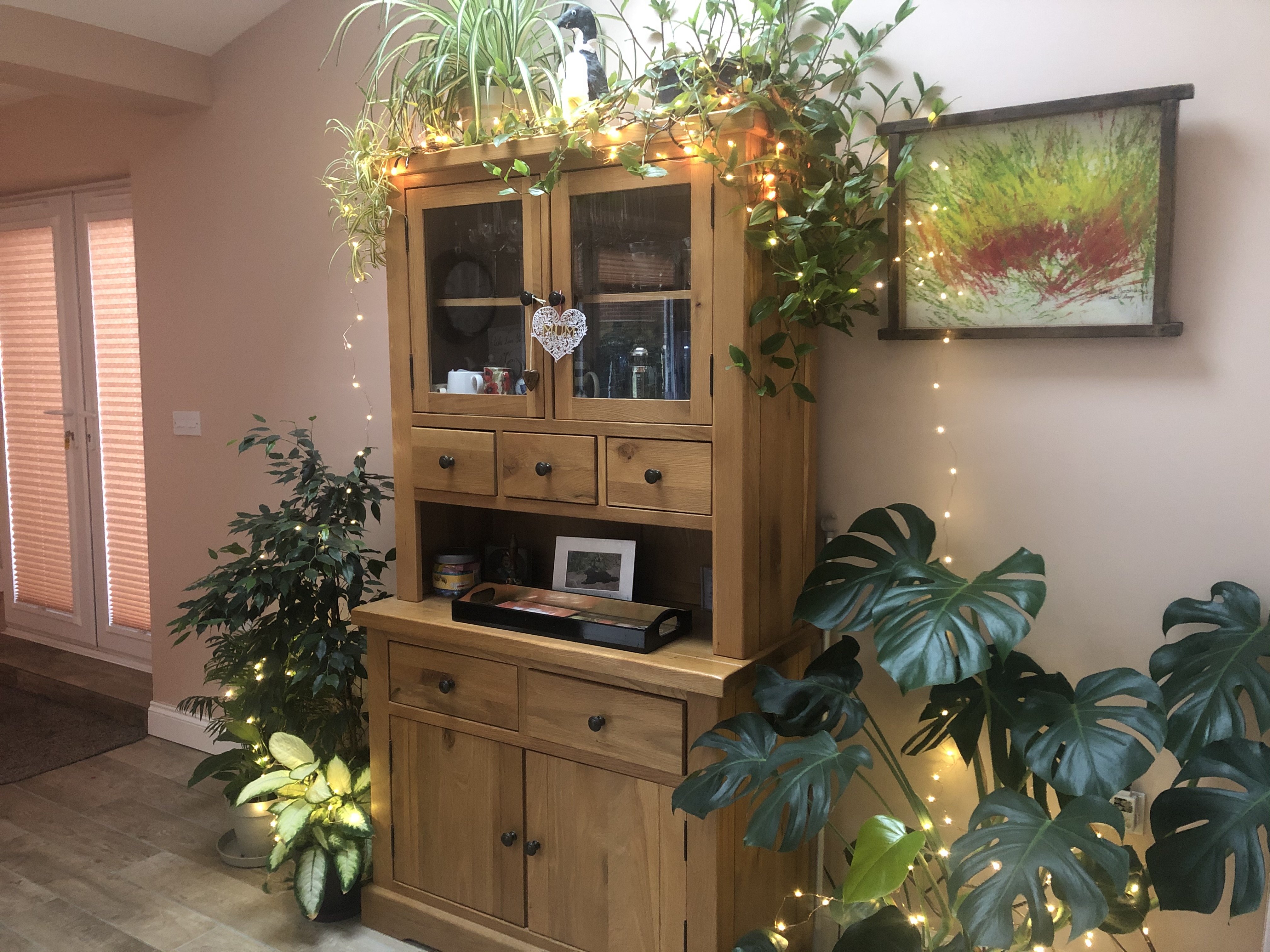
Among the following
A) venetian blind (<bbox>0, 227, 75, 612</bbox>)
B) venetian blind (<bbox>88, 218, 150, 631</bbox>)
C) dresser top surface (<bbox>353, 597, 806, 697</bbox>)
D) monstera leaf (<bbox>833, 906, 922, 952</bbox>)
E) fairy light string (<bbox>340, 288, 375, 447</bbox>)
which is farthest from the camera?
venetian blind (<bbox>0, 227, 75, 612</bbox>)

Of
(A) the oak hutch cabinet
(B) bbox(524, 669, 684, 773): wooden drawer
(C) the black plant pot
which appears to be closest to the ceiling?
(A) the oak hutch cabinet

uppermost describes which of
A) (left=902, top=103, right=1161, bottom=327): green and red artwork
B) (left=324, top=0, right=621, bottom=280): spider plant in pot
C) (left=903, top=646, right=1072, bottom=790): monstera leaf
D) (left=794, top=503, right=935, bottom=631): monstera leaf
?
(left=324, top=0, right=621, bottom=280): spider plant in pot

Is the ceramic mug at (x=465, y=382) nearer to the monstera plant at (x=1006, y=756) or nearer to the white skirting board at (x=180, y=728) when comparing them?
the monstera plant at (x=1006, y=756)

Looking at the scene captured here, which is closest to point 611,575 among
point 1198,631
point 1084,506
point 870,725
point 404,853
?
point 870,725

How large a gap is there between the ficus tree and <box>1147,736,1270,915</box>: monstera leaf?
5.85 feet

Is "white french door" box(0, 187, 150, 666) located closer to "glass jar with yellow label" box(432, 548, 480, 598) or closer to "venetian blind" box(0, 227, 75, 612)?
"venetian blind" box(0, 227, 75, 612)

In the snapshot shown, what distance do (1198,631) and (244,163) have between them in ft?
9.57

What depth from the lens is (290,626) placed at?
260 cm

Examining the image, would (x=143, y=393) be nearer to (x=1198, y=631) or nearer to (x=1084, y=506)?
(x=1084, y=506)

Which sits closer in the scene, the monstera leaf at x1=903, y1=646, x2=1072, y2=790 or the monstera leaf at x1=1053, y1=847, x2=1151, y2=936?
the monstera leaf at x1=1053, y1=847, x2=1151, y2=936

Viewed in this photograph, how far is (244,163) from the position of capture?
3.21m

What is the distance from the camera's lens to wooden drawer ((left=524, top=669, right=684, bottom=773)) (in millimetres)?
2021

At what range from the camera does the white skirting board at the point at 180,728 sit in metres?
3.55

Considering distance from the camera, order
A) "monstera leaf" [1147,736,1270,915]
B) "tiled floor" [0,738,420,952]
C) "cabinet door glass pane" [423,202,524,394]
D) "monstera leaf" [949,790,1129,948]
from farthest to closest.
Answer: "tiled floor" [0,738,420,952] < "cabinet door glass pane" [423,202,524,394] < "monstera leaf" [1147,736,1270,915] < "monstera leaf" [949,790,1129,948]
